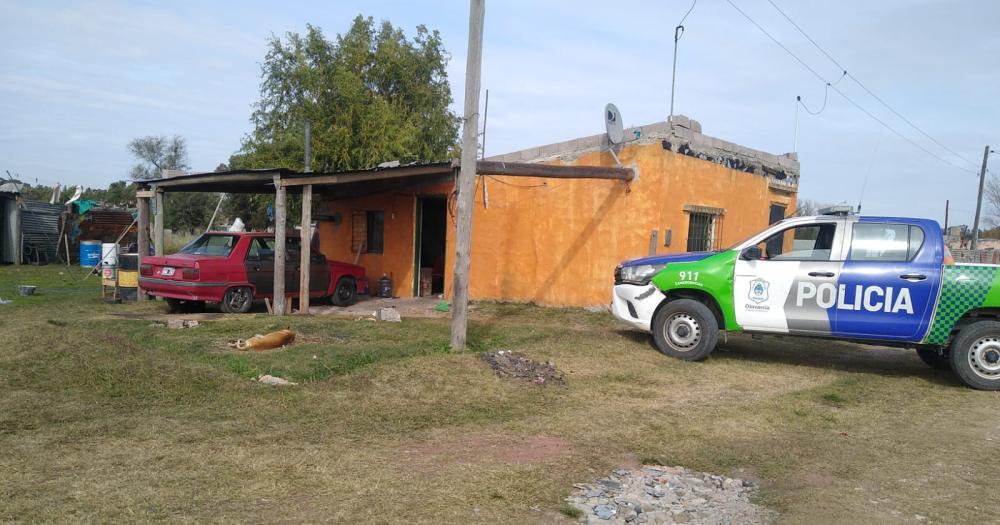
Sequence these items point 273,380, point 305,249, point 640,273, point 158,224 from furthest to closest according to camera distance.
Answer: point 158,224 < point 305,249 < point 640,273 < point 273,380

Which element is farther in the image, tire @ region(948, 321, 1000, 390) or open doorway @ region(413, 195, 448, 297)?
open doorway @ region(413, 195, 448, 297)

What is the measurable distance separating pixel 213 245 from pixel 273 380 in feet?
18.9

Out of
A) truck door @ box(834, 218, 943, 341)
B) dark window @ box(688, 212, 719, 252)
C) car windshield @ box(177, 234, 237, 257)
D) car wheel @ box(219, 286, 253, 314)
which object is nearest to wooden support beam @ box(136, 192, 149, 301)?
car windshield @ box(177, 234, 237, 257)

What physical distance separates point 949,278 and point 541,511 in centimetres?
624

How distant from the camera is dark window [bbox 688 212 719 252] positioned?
43.8 feet

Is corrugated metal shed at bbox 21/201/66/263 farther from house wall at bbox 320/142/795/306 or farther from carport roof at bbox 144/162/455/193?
house wall at bbox 320/142/795/306

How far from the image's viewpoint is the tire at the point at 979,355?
25.9ft

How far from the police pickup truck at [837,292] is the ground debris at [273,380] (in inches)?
179

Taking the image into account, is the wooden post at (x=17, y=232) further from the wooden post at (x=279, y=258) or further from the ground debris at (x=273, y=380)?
the ground debris at (x=273, y=380)

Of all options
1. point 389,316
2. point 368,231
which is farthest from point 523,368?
point 368,231

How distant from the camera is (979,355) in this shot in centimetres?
793

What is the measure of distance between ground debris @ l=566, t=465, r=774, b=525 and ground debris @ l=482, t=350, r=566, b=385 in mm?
2612

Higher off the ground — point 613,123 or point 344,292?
point 613,123

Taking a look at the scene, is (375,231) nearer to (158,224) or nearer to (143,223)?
(158,224)
